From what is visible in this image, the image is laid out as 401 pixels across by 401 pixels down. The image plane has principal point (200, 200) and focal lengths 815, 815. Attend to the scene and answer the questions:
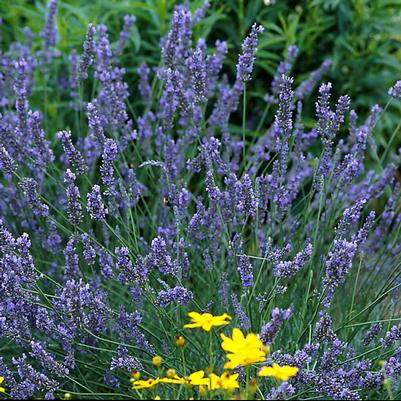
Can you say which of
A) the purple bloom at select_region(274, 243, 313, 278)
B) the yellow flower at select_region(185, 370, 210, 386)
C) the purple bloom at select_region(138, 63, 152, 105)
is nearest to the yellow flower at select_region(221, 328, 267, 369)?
the yellow flower at select_region(185, 370, 210, 386)

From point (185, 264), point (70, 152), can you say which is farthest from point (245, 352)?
point (70, 152)

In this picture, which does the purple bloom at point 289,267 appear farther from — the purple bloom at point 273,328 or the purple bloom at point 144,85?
the purple bloom at point 144,85

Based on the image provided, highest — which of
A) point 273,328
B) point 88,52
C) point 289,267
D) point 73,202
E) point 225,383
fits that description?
point 88,52

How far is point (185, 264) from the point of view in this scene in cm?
282

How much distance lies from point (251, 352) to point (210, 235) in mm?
1034

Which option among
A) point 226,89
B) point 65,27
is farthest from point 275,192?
point 65,27

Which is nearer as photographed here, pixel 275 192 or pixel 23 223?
pixel 275 192

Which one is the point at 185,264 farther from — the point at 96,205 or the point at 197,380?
the point at 197,380

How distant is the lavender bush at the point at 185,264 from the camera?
7.99 ft

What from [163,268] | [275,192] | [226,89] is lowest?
[163,268]

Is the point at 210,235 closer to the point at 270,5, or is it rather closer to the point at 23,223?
the point at 23,223

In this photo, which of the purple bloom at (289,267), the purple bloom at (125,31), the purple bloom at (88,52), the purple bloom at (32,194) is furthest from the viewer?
the purple bloom at (125,31)

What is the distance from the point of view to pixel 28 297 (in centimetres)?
250

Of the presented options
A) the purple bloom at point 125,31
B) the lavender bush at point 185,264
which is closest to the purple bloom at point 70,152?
the lavender bush at point 185,264
